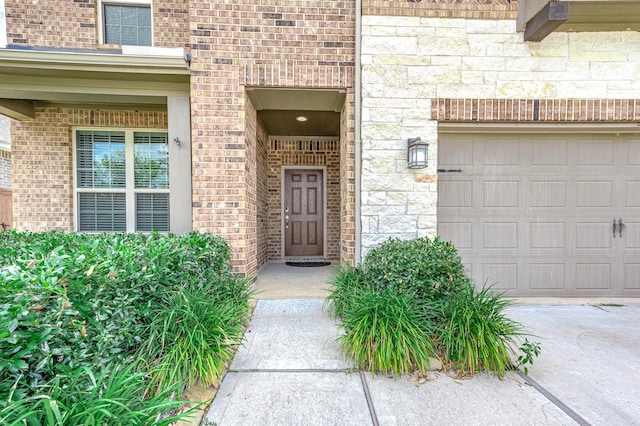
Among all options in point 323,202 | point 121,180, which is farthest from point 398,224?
point 121,180

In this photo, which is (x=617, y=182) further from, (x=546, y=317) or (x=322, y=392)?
(x=322, y=392)

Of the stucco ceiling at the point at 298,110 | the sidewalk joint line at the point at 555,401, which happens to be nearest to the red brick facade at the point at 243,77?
the stucco ceiling at the point at 298,110

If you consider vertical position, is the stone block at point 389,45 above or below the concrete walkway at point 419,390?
above

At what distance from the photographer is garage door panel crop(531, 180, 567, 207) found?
365cm

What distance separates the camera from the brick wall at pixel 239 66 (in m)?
3.46

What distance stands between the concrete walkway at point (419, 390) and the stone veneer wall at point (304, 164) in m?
3.48

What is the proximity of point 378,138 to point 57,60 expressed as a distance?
3.88 m

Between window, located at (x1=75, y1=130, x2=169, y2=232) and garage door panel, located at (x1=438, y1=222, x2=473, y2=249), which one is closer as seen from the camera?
garage door panel, located at (x1=438, y1=222, x2=473, y2=249)

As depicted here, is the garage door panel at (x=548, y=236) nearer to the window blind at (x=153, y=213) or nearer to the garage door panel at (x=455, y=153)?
the garage door panel at (x=455, y=153)

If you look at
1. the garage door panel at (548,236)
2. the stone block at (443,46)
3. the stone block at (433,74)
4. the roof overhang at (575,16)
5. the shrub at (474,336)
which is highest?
the roof overhang at (575,16)

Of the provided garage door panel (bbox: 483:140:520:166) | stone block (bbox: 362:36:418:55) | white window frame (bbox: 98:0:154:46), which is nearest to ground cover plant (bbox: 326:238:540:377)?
garage door panel (bbox: 483:140:520:166)

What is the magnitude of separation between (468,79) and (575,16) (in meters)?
1.24

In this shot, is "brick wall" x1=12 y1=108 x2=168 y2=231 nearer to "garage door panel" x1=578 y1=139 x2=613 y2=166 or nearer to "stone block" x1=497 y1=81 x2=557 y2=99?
"stone block" x1=497 y1=81 x2=557 y2=99

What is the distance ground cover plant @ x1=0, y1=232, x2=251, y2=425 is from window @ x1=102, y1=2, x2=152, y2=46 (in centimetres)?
336
